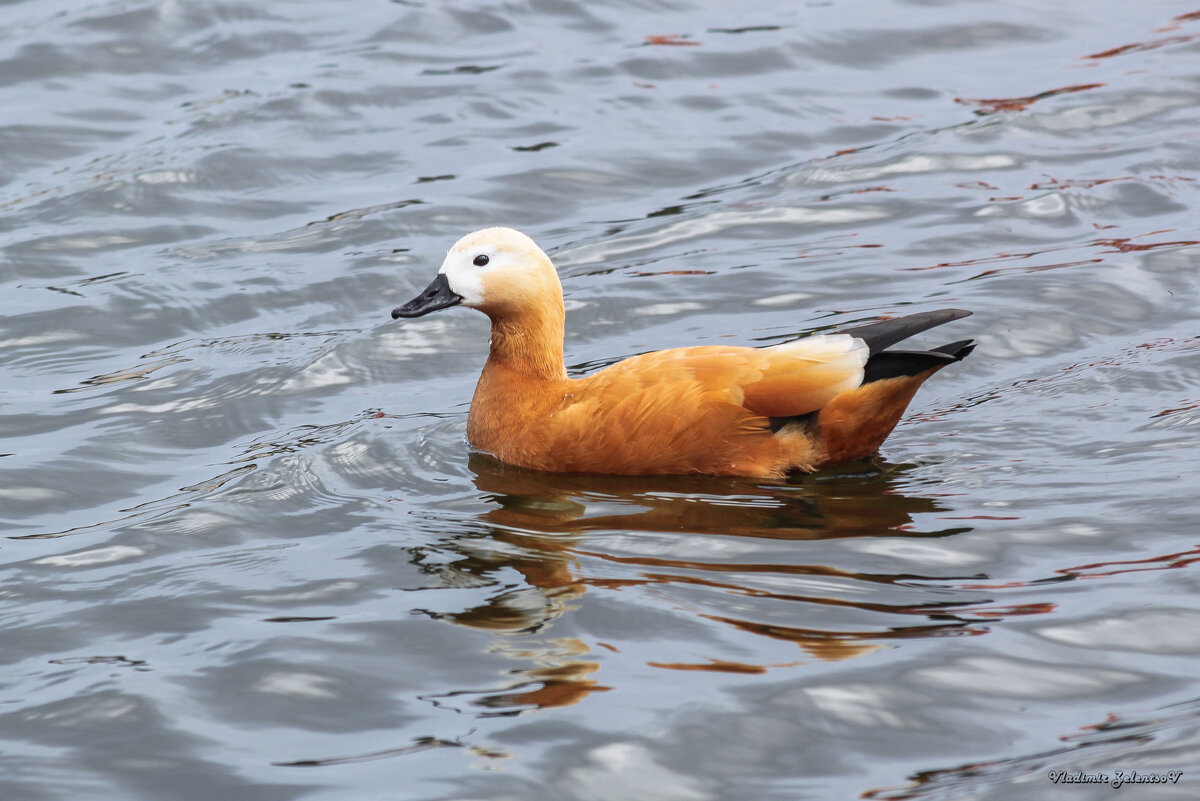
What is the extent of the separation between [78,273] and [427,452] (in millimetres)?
3751

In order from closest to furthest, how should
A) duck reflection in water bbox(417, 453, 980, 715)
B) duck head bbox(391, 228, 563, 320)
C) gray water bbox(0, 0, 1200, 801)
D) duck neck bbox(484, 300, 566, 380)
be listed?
gray water bbox(0, 0, 1200, 801) < duck reflection in water bbox(417, 453, 980, 715) < duck head bbox(391, 228, 563, 320) < duck neck bbox(484, 300, 566, 380)

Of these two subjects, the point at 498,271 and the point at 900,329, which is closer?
the point at 900,329

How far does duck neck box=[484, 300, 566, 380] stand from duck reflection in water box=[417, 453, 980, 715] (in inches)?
19.0

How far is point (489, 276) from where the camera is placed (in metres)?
7.06

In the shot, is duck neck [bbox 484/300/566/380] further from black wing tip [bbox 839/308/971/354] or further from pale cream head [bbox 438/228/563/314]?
black wing tip [bbox 839/308/971/354]

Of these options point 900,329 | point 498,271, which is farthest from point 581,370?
point 900,329

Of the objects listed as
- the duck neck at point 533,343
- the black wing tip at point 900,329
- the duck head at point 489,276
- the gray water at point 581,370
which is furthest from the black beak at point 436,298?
the black wing tip at point 900,329

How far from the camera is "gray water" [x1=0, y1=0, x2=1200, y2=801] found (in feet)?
15.3

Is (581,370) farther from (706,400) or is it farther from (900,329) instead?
(900,329)

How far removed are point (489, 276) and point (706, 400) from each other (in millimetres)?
1259

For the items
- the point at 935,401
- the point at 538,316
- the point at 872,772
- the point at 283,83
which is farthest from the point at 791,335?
the point at 283,83

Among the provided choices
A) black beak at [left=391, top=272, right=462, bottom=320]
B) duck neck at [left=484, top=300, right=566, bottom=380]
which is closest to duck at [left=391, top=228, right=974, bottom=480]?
black beak at [left=391, top=272, right=462, bottom=320]

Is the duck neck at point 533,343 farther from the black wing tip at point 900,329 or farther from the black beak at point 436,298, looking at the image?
→ the black wing tip at point 900,329

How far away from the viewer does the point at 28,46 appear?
13531 millimetres
